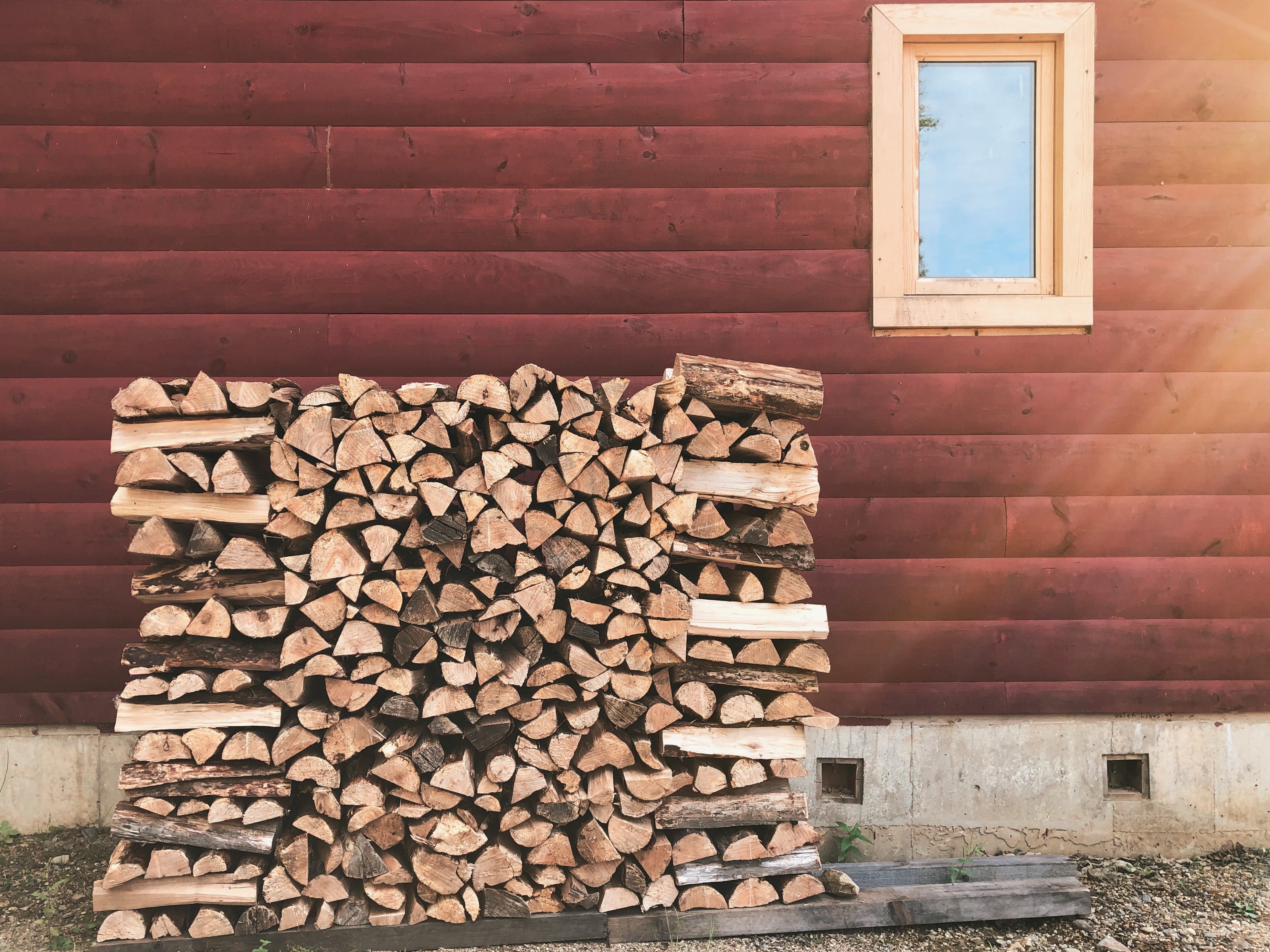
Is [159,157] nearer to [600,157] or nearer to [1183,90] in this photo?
[600,157]

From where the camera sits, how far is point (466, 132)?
3471 millimetres

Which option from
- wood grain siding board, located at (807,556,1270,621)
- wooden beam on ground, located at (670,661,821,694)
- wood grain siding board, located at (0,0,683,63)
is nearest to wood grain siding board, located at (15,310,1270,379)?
wood grain siding board, located at (807,556,1270,621)

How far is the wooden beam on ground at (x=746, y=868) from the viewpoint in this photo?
2645 mm

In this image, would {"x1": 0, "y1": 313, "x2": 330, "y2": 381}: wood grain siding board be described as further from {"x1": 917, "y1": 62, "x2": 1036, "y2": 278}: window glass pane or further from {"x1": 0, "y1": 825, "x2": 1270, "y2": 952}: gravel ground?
{"x1": 917, "y1": 62, "x2": 1036, "y2": 278}: window glass pane

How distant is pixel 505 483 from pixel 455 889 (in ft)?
4.46

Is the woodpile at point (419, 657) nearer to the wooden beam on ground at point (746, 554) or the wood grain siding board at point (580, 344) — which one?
the wooden beam on ground at point (746, 554)

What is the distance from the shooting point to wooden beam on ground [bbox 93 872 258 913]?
8.18 ft

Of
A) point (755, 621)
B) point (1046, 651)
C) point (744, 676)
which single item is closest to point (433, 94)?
point (755, 621)

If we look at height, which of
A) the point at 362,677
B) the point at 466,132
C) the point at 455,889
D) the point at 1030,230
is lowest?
the point at 455,889

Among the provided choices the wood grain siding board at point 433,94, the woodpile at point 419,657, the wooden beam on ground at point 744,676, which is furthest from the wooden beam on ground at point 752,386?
the wood grain siding board at point 433,94

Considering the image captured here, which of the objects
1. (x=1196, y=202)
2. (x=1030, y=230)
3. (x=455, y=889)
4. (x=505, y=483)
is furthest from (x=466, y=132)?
(x=1196, y=202)

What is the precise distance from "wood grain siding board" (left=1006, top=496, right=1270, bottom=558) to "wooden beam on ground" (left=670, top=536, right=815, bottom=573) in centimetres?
141

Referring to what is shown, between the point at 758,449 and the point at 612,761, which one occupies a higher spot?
the point at 758,449

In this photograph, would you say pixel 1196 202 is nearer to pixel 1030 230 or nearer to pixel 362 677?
pixel 1030 230
